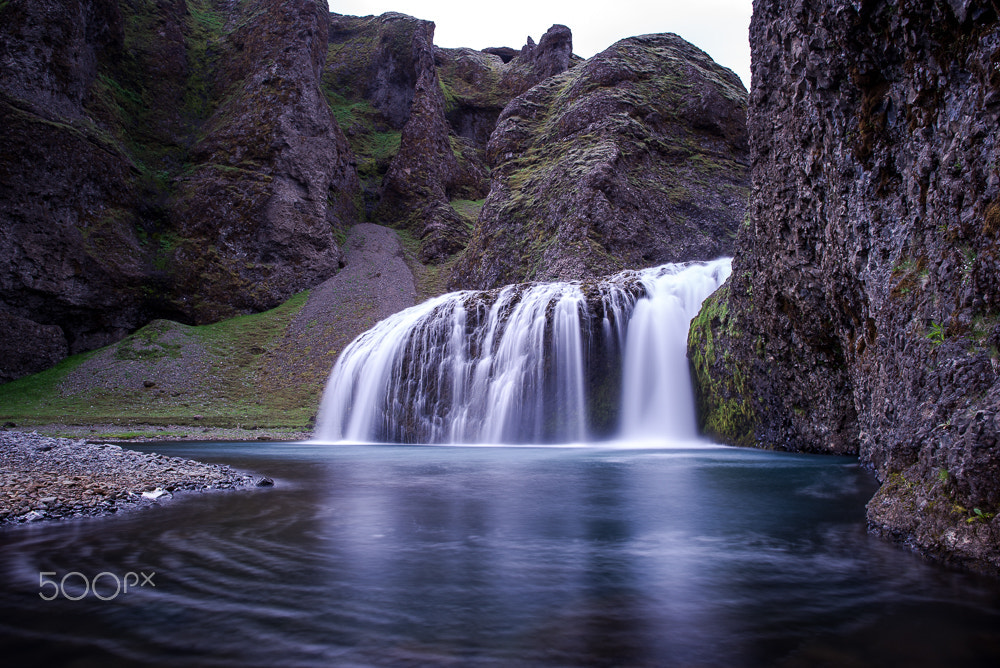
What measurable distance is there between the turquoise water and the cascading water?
9.08m

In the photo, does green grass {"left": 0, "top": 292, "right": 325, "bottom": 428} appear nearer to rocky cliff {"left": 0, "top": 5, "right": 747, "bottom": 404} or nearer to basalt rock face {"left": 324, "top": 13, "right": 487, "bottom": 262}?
rocky cliff {"left": 0, "top": 5, "right": 747, "bottom": 404}

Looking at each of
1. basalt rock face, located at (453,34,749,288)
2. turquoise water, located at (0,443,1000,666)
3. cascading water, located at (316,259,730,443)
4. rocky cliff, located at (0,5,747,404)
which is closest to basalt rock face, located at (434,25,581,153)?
rocky cliff, located at (0,5,747,404)

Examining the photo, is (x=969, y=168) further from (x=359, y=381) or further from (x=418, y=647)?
(x=359, y=381)

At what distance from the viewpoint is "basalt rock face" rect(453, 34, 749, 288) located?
29812 mm

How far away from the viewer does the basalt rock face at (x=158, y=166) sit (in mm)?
31031

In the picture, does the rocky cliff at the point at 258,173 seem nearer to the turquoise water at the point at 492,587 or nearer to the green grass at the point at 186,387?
the green grass at the point at 186,387

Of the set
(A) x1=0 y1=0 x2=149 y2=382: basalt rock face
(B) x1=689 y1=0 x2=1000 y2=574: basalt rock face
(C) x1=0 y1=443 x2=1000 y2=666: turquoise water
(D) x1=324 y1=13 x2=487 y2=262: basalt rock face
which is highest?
(D) x1=324 y1=13 x2=487 y2=262: basalt rock face

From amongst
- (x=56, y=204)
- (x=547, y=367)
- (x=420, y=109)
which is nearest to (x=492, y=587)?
(x=547, y=367)

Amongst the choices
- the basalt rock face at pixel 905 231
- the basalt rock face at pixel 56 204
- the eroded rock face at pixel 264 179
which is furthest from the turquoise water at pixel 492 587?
the eroded rock face at pixel 264 179

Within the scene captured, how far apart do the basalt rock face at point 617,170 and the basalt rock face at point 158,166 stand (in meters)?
15.1

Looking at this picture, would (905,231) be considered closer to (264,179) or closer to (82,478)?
(82,478)

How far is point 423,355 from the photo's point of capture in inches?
795

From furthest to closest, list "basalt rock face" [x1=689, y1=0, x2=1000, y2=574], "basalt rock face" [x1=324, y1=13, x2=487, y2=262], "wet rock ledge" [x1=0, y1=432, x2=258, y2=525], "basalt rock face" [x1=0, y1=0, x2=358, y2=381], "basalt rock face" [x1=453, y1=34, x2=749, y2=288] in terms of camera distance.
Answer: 1. "basalt rock face" [x1=324, y1=13, x2=487, y2=262]
2. "basalt rock face" [x1=0, y1=0, x2=358, y2=381]
3. "basalt rock face" [x1=453, y1=34, x2=749, y2=288]
4. "wet rock ledge" [x1=0, y1=432, x2=258, y2=525]
5. "basalt rock face" [x1=689, y1=0, x2=1000, y2=574]

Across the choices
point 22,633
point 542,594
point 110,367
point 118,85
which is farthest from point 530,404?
point 118,85
